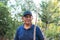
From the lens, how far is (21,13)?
24.4ft

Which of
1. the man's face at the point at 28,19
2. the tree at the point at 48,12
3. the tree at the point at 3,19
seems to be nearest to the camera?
the man's face at the point at 28,19

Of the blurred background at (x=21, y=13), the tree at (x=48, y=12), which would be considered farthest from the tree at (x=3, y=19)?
the tree at (x=48, y=12)

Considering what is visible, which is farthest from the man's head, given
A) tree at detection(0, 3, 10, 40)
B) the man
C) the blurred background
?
tree at detection(0, 3, 10, 40)

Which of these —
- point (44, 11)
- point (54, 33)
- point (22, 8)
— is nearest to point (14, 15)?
point (22, 8)

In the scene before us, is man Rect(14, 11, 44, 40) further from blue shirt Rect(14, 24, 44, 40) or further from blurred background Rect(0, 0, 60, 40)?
blurred background Rect(0, 0, 60, 40)

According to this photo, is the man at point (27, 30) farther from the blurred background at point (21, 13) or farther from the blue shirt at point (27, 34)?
the blurred background at point (21, 13)

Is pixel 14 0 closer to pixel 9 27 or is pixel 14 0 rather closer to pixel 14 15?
pixel 14 15

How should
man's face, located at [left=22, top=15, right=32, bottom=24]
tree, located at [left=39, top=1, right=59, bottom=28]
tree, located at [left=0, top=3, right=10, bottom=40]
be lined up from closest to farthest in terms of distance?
man's face, located at [left=22, top=15, right=32, bottom=24] → tree, located at [left=0, top=3, right=10, bottom=40] → tree, located at [left=39, top=1, right=59, bottom=28]

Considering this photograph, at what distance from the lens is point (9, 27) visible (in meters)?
6.88

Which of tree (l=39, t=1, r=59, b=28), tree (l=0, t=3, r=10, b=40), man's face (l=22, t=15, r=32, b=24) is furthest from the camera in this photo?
tree (l=39, t=1, r=59, b=28)

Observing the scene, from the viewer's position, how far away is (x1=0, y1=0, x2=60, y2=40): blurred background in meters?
6.87

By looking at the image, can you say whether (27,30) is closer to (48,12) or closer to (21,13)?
(21,13)

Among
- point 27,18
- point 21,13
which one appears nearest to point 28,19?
point 27,18

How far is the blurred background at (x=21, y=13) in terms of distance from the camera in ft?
22.5
